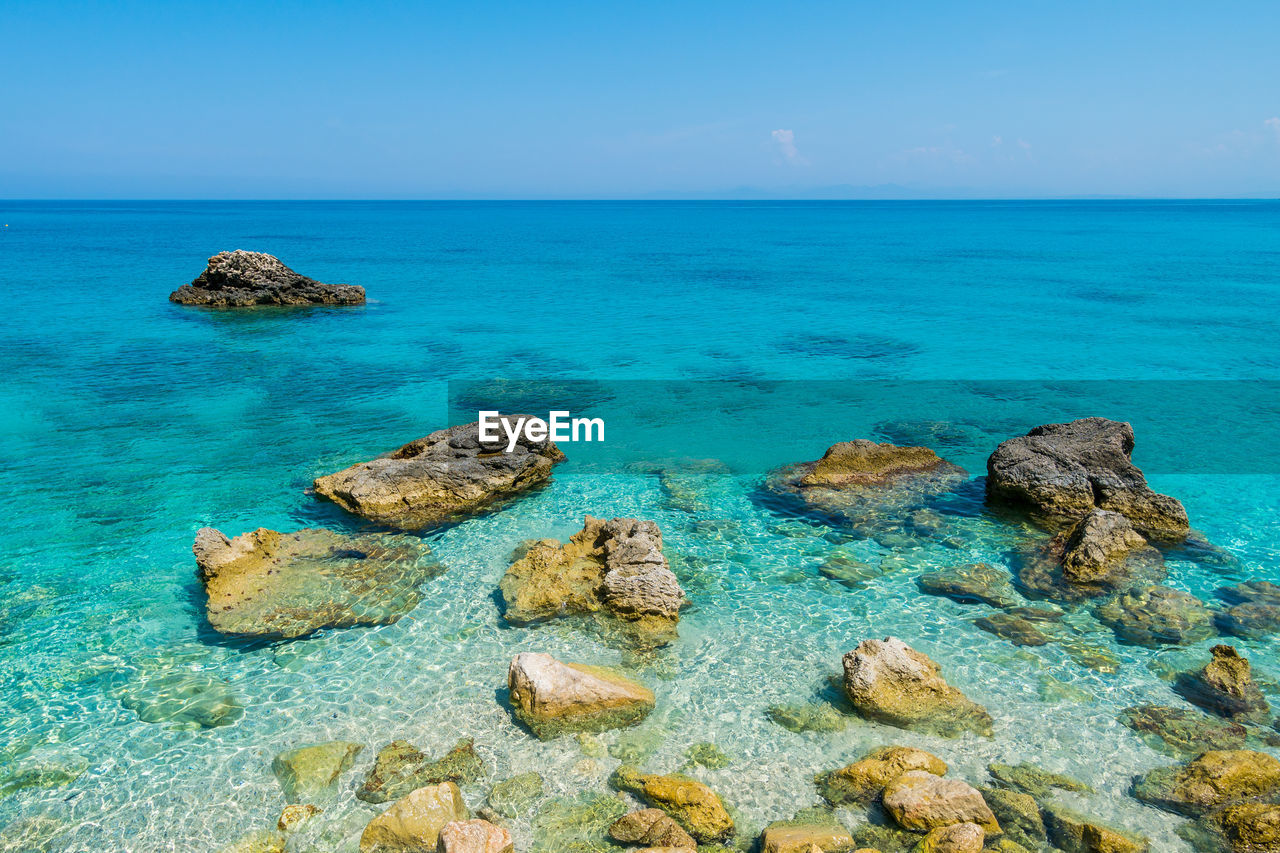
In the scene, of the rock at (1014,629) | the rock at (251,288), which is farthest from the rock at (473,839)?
the rock at (251,288)

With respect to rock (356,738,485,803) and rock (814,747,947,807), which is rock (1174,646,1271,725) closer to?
rock (814,747,947,807)

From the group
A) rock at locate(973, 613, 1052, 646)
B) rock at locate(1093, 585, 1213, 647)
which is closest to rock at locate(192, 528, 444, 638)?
rock at locate(973, 613, 1052, 646)

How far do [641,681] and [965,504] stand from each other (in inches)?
413

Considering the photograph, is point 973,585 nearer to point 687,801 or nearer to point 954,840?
point 954,840

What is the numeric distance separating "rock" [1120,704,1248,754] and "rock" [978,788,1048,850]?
2.63 m

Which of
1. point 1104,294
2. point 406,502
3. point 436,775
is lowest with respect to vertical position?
point 436,775

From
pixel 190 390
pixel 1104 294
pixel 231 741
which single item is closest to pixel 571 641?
pixel 231 741

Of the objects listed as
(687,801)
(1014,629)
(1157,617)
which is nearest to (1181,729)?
(1014,629)

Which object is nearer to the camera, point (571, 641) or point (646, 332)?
point (571, 641)

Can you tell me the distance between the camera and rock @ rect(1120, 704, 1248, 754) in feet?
34.5

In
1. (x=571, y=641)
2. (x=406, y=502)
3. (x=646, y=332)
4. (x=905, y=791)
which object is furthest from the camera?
(x=646, y=332)

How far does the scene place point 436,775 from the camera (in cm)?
1009

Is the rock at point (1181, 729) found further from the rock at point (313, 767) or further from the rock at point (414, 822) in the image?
the rock at point (313, 767)

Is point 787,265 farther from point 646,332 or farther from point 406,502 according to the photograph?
point 406,502
